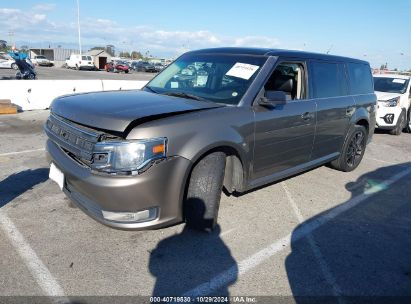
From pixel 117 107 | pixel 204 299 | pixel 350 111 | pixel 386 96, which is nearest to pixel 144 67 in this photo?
pixel 386 96

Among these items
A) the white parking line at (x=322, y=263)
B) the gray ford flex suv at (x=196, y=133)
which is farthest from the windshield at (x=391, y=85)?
the white parking line at (x=322, y=263)

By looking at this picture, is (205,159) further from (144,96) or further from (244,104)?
(144,96)

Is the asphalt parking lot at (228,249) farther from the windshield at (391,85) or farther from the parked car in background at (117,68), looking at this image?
the parked car in background at (117,68)

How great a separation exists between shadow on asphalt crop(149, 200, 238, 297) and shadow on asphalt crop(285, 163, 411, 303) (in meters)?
0.62

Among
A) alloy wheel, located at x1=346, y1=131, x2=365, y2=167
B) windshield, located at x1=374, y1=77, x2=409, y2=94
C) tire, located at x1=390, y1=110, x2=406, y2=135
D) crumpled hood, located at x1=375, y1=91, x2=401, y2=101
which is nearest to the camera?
alloy wheel, located at x1=346, y1=131, x2=365, y2=167

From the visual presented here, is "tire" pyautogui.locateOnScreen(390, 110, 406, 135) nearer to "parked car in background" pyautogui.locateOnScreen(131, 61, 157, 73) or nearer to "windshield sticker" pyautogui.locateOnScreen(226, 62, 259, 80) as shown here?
"windshield sticker" pyautogui.locateOnScreen(226, 62, 259, 80)

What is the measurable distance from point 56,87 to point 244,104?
961 cm

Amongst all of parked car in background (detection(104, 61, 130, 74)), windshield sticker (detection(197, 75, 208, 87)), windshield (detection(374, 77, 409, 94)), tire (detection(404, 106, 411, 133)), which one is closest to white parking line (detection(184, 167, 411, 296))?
windshield sticker (detection(197, 75, 208, 87))

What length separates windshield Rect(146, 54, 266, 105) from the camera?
3.86 m

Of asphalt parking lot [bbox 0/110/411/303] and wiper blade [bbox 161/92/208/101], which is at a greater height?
wiper blade [bbox 161/92/208/101]

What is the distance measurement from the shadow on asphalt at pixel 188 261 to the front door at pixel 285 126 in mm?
980

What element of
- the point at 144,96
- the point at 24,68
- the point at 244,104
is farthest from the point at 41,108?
the point at 244,104

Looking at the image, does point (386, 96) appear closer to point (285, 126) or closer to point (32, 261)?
point (285, 126)

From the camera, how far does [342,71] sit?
534 centimetres
